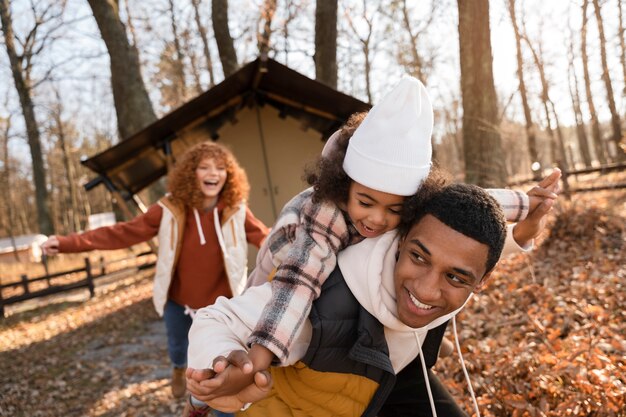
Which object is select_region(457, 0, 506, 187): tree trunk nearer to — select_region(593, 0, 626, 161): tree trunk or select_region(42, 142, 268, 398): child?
select_region(42, 142, 268, 398): child

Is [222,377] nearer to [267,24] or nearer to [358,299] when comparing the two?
[358,299]

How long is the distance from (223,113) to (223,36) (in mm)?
3773

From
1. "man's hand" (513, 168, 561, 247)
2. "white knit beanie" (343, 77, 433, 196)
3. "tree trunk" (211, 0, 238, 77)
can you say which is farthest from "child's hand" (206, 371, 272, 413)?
"tree trunk" (211, 0, 238, 77)

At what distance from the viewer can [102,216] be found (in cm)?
2869

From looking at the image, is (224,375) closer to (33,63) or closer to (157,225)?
(157,225)

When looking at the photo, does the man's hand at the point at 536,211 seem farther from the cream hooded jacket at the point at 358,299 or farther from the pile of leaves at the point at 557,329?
the pile of leaves at the point at 557,329

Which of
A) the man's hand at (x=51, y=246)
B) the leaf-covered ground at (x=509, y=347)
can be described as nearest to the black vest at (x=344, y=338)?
the leaf-covered ground at (x=509, y=347)

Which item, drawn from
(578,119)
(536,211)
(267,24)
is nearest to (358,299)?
(536,211)

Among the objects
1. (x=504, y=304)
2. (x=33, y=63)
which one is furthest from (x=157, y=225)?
(x=33, y=63)

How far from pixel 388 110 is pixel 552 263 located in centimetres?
563

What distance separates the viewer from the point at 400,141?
1.95 metres

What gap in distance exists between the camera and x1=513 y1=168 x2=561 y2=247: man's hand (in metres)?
2.28

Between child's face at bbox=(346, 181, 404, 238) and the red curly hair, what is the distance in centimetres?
232

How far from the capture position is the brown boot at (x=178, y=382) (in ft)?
15.1
